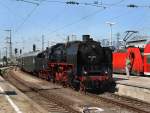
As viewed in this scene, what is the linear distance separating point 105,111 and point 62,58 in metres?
13.1

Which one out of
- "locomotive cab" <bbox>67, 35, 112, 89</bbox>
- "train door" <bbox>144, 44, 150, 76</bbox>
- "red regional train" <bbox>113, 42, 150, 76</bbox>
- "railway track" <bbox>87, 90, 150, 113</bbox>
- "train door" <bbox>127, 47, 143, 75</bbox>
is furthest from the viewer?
"train door" <bbox>127, 47, 143, 75</bbox>

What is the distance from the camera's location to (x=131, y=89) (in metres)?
22.9

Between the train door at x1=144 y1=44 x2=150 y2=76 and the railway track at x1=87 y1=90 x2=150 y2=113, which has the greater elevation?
the train door at x1=144 y1=44 x2=150 y2=76

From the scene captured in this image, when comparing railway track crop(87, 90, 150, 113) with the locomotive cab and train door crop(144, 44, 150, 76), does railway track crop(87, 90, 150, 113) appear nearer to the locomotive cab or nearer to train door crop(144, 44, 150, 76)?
the locomotive cab

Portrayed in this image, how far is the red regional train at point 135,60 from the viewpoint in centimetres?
3450

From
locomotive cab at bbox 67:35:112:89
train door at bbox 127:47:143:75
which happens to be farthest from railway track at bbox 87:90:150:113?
train door at bbox 127:47:143:75

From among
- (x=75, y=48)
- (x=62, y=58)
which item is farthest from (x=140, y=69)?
(x=75, y=48)

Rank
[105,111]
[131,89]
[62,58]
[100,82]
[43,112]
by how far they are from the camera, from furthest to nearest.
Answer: [62,58]
[100,82]
[131,89]
[105,111]
[43,112]

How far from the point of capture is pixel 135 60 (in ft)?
123

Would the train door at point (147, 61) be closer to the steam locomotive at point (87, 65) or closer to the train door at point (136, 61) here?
the train door at point (136, 61)

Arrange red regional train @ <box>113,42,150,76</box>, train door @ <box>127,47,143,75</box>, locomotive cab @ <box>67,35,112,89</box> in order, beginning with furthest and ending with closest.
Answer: train door @ <box>127,47,143,75</box>
red regional train @ <box>113,42,150,76</box>
locomotive cab @ <box>67,35,112,89</box>

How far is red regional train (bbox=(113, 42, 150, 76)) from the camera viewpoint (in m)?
34.5

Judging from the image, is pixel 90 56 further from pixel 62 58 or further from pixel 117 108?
pixel 117 108

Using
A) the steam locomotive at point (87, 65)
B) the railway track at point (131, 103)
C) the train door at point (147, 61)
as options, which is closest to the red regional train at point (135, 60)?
the train door at point (147, 61)
